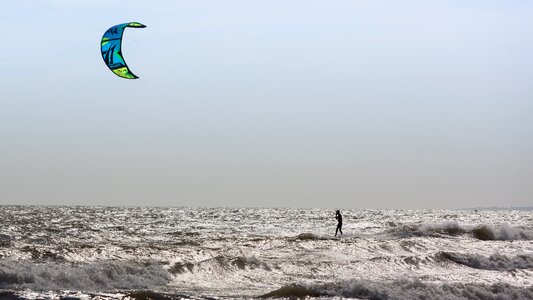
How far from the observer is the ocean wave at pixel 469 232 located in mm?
33062

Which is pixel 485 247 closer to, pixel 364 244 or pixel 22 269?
pixel 364 244

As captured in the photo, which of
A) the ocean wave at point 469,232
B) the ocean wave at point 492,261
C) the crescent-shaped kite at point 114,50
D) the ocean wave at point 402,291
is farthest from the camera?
the ocean wave at point 469,232

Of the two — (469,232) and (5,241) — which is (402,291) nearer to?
(5,241)

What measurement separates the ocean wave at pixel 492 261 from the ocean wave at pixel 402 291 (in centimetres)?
501

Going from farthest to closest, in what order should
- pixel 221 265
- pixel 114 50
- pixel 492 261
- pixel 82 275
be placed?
1. pixel 492 261
2. pixel 221 265
3. pixel 114 50
4. pixel 82 275

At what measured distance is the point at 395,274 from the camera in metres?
18.4

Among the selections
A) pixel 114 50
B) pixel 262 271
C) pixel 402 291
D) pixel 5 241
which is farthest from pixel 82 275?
pixel 5 241

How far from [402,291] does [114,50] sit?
26.9ft

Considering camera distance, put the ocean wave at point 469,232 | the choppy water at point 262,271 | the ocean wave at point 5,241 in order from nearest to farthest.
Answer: the choppy water at point 262,271 < the ocean wave at point 5,241 < the ocean wave at point 469,232

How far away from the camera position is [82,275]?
15484 millimetres

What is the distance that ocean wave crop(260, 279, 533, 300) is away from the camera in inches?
559

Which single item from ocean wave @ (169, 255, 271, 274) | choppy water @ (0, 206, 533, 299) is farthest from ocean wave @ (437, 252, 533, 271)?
ocean wave @ (169, 255, 271, 274)

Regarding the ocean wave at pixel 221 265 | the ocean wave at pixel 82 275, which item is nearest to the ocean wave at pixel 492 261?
the ocean wave at pixel 221 265

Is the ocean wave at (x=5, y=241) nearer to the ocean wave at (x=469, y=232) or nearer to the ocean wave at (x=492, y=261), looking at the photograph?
the ocean wave at (x=492, y=261)
